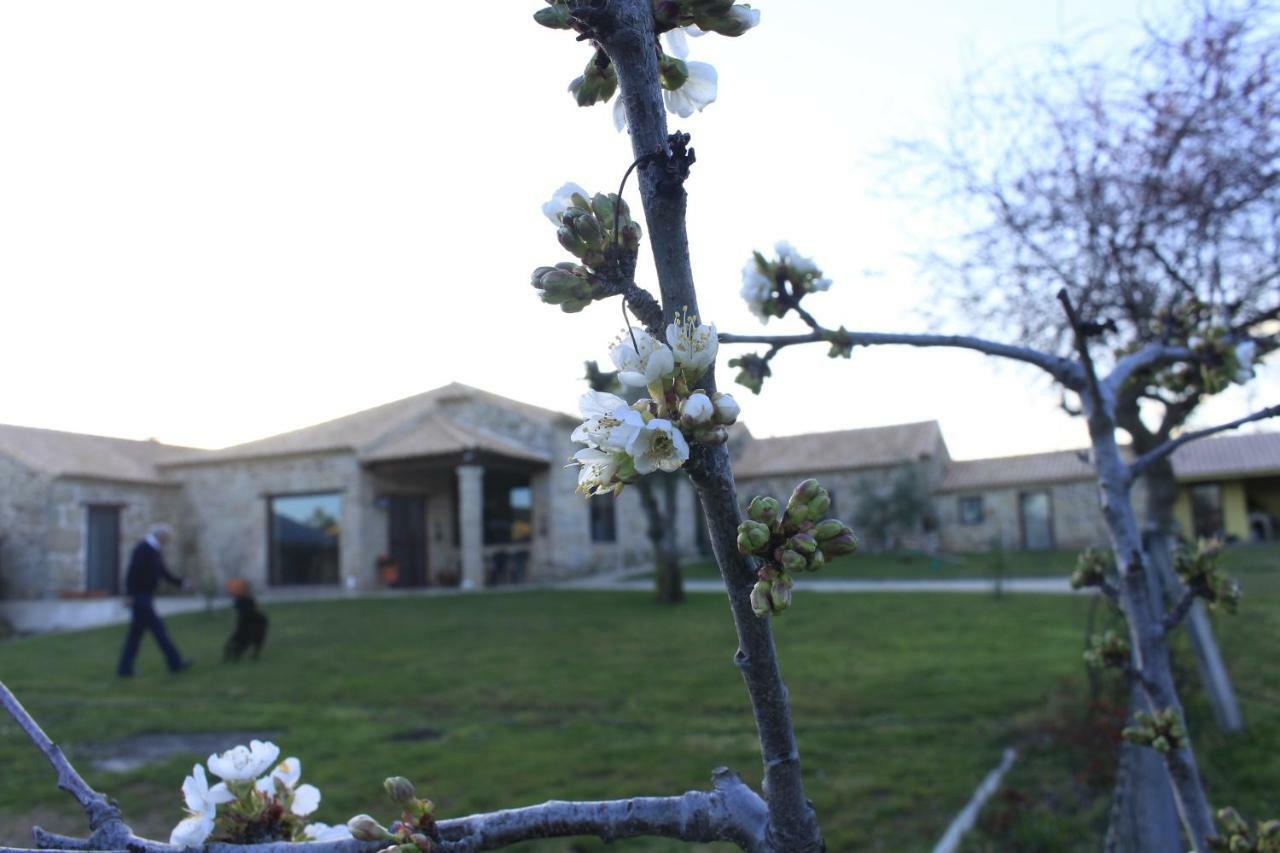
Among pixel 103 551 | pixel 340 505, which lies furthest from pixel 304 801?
pixel 103 551

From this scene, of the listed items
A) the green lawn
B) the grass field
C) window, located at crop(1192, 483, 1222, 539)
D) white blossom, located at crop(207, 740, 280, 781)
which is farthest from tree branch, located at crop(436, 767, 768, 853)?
window, located at crop(1192, 483, 1222, 539)

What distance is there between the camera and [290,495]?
72.5 feet

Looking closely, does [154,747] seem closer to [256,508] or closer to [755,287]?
[755,287]

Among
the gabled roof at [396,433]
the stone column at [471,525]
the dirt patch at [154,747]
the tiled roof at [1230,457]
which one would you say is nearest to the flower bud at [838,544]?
the dirt patch at [154,747]

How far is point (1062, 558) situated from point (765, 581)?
24.6m

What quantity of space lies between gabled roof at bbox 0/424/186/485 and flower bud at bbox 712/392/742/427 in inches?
865

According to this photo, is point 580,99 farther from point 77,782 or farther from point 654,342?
point 77,782

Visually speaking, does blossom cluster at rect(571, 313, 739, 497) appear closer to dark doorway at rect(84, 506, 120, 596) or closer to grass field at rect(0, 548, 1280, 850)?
grass field at rect(0, 548, 1280, 850)

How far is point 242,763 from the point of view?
1.31m

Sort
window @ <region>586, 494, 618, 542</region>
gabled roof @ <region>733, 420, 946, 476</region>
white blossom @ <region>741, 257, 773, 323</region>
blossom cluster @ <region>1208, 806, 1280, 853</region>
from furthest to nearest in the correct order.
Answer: gabled roof @ <region>733, 420, 946, 476</region>
window @ <region>586, 494, 618, 542</region>
white blossom @ <region>741, 257, 773, 323</region>
blossom cluster @ <region>1208, 806, 1280, 853</region>

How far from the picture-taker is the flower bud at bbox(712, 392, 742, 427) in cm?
90

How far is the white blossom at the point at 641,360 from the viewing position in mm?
923

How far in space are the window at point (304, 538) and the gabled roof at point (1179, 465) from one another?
58.6ft

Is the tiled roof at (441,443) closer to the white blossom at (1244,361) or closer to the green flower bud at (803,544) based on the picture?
the white blossom at (1244,361)
